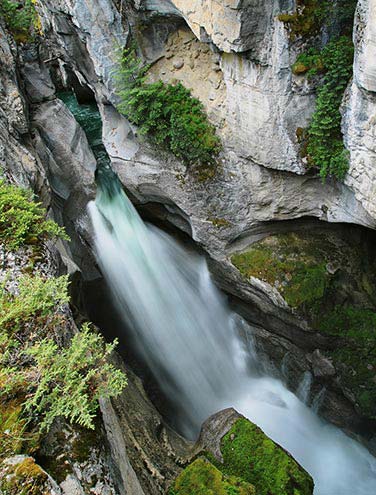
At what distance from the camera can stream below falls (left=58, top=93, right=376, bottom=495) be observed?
9789 mm

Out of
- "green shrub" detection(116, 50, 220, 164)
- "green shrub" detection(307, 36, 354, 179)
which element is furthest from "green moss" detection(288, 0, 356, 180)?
"green shrub" detection(116, 50, 220, 164)

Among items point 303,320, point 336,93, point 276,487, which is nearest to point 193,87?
point 336,93

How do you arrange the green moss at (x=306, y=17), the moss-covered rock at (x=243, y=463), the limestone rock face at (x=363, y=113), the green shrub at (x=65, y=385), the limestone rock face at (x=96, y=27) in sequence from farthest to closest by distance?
the limestone rock face at (x=96, y=27) < the green moss at (x=306, y=17) < the moss-covered rock at (x=243, y=463) < the limestone rock face at (x=363, y=113) < the green shrub at (x=65, y=385)

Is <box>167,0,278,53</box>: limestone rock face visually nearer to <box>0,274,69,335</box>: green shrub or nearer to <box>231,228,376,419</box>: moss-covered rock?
<box>231,228,376,419</box>: moss-covered rock

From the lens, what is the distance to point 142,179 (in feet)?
→ 32.7

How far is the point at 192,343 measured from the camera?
10.6 metres

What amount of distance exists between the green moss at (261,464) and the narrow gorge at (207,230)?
0.08ft

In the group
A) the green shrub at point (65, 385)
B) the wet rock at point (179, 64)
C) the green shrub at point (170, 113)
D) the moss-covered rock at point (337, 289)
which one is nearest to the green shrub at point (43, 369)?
the green shrub at point (65, 385)

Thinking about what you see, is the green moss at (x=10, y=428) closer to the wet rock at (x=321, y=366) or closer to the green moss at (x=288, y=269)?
the green moss at (x=288, y=269)

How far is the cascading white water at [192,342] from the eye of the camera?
979 centimetres

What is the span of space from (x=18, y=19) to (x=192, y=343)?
Result: 954cm

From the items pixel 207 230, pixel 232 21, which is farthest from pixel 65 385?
pixel 207 230

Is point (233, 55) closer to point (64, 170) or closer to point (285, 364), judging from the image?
point (64, 170)

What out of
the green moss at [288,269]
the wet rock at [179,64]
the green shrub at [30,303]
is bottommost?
the green moss at [288,269]
